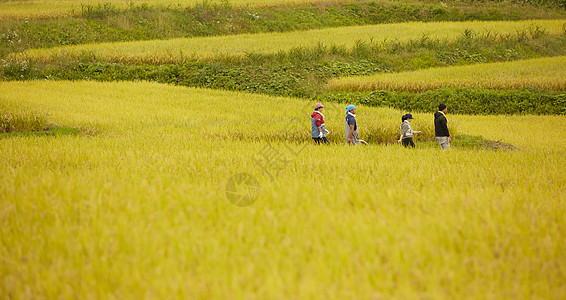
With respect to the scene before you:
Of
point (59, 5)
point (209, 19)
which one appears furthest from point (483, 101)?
point (59, 5)

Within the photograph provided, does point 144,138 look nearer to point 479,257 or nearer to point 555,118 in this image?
point 479,257

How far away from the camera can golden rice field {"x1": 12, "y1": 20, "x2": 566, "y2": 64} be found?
74.0 ft

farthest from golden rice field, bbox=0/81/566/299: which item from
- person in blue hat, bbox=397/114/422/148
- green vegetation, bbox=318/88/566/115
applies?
green vegetation, bbox=318/88/566/115

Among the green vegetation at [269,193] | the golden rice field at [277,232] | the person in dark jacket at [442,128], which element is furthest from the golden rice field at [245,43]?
the golden rice field at [277,232]

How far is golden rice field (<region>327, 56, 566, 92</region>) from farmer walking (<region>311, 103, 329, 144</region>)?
1017 centimetres

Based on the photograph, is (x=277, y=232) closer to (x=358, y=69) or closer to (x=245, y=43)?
(x=358, y=69)

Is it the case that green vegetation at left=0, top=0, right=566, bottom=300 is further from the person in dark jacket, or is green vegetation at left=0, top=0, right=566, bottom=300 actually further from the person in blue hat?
the person in blue hat

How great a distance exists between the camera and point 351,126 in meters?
9.99

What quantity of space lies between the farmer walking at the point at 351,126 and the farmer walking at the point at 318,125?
59cm

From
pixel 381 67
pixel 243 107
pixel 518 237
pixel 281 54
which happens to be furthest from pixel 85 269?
pixel 381 67

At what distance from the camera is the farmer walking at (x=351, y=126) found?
32.5ft

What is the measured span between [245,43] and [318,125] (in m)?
17.9

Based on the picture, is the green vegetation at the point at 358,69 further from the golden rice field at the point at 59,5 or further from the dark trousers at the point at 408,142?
the golden rice field at the point at 59,5

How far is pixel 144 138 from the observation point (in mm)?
10383
